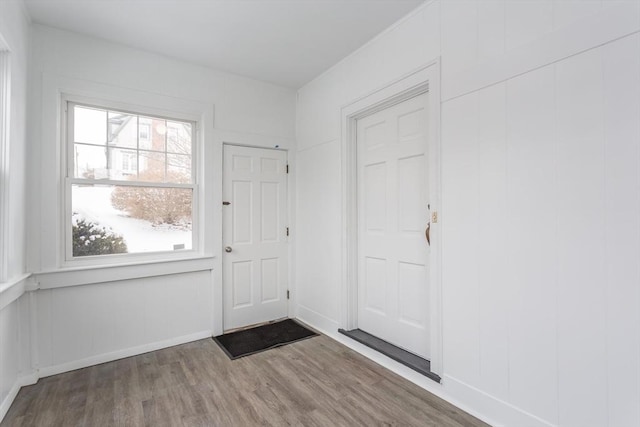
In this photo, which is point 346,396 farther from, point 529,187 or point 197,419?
point 529,187

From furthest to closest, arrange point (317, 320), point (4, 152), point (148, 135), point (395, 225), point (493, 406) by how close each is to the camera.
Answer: point (317, 320), point (148, 135), point (395, 225), point (4, 152), point (493, 406)

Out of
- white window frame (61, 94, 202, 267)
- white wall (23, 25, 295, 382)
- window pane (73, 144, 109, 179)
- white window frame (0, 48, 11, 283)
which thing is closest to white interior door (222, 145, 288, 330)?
white wall (23, 25, 295, 382)

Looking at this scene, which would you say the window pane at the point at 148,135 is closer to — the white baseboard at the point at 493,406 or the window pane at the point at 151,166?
the window pane at the point at 151,166

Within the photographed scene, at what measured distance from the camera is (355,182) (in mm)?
3086

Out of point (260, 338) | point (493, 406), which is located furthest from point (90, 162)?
point (493, 406)

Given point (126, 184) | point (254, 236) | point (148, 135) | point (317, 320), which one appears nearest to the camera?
point (126, 184)

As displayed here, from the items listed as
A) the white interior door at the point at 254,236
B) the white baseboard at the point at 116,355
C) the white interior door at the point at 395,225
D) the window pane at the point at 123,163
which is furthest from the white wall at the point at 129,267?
the white interior door at the point at 395,225

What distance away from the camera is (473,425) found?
1.85 metres

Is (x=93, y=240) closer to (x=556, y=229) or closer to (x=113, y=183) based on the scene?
(x=113, y=183)

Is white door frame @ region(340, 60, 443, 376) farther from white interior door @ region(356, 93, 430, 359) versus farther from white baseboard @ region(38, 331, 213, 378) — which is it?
white baseboard @ region(38, 331, 213, 378)

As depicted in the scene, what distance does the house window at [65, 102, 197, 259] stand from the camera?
2682 millimetres

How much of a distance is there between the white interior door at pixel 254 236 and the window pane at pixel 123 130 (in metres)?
0.87

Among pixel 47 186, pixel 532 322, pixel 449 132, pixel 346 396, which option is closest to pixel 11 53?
pixel 47 186

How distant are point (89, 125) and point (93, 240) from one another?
1024 mm
